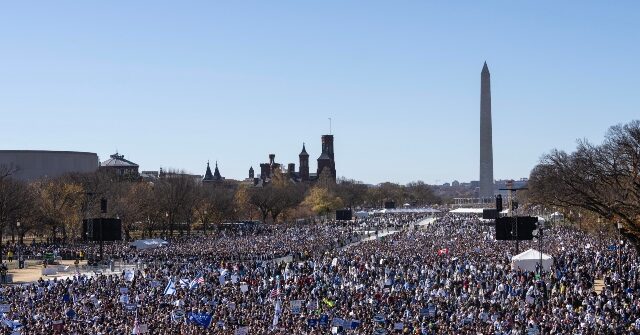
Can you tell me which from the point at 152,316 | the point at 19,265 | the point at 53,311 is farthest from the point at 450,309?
the point at 19,265

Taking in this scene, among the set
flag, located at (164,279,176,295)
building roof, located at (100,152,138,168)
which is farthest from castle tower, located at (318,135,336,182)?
flag, located at (164,279,176,295)

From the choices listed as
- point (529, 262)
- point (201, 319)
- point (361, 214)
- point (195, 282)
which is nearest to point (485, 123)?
point (361, 214)

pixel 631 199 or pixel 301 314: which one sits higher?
pixel 631 199

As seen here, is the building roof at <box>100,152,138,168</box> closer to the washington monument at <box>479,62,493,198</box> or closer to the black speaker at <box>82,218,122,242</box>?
the washington monument at <box>479,62,493,198</box>

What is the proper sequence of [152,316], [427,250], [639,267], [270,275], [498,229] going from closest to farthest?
[152,316] < [639,267] < [270,275] < [498,229] < [427,250]

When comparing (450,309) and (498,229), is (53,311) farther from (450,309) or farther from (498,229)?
(498,229)
